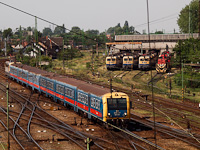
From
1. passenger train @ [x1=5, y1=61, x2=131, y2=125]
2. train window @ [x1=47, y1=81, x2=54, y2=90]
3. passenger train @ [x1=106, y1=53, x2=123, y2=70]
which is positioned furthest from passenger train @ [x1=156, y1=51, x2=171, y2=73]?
train window @ [x1=47, y1=81, x2=54, y2=90]

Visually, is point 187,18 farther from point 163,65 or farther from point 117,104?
point 117,104

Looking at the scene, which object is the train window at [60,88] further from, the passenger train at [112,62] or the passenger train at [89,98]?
the passenger train at [112,62]

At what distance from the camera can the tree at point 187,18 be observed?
100375mm

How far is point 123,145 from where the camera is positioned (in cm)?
1958

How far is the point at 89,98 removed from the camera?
24.8 m

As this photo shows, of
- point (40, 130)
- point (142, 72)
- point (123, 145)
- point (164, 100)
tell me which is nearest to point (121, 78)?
point (142, 72)

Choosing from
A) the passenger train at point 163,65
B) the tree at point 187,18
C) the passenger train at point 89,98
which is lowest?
the passenger train at point 89,98

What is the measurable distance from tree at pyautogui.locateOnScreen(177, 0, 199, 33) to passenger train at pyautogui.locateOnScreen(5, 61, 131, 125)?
7382cm

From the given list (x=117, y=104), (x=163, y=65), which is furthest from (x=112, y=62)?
(x=117, y=104)

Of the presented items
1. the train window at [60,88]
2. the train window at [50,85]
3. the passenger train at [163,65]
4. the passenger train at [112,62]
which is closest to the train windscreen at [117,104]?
the train window at [60,88]

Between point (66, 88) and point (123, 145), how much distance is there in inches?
472

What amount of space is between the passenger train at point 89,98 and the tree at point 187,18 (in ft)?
242

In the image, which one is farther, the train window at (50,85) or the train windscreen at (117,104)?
the train window at (50,85)

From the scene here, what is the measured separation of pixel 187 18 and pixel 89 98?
88.7m
